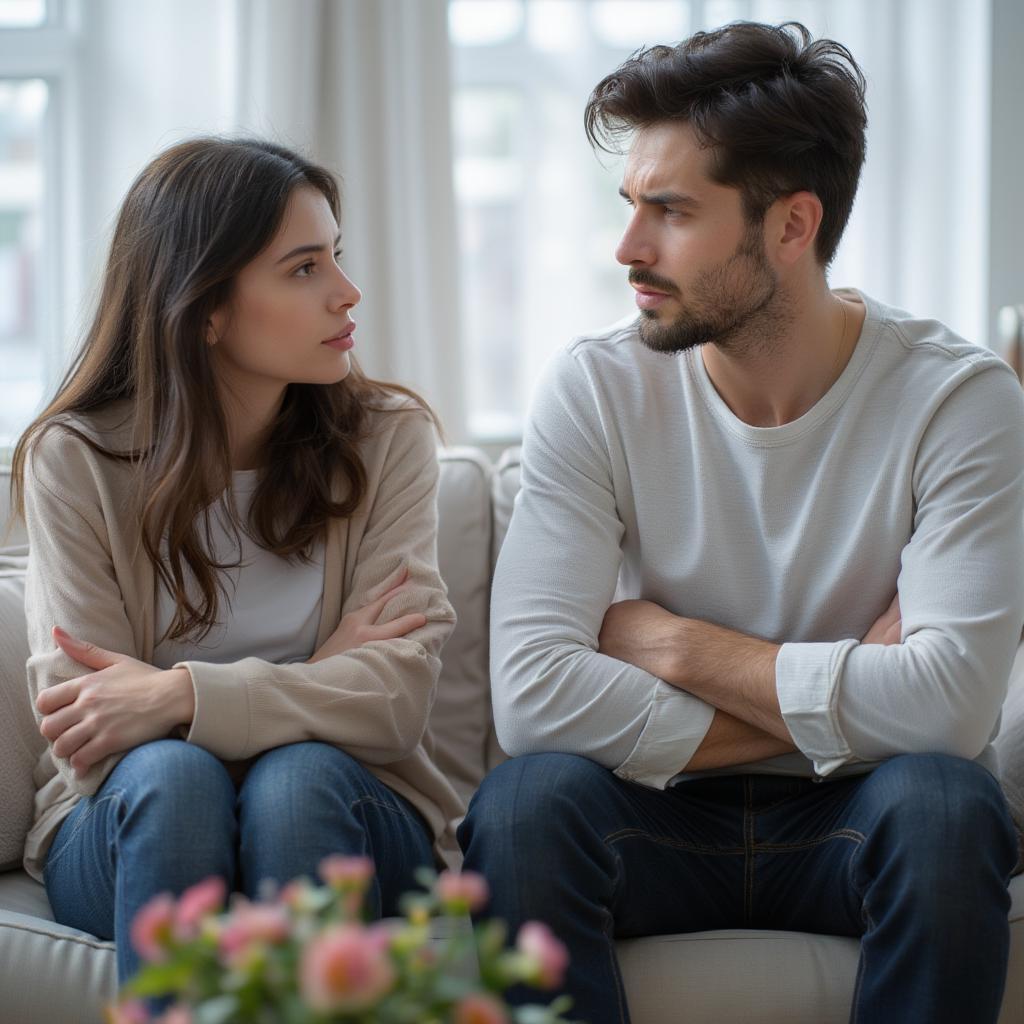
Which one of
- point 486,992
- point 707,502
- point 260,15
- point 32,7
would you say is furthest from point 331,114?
point 486,992

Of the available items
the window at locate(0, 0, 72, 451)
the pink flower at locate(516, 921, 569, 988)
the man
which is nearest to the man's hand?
the man

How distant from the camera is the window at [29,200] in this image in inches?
119

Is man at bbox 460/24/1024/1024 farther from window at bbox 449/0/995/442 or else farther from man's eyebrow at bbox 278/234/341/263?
window at bbox 449/0/995/442

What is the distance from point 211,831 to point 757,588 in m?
0.74

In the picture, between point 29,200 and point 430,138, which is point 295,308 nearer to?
point 430,138

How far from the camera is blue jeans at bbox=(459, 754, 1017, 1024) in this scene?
1.34 meters

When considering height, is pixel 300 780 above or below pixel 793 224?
below

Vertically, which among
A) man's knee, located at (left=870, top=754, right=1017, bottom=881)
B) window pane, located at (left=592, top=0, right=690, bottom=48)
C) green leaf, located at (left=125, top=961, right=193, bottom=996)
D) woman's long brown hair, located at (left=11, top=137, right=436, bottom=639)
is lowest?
man's knee, located at (left=870, top=754, right=1017, bottom=881)

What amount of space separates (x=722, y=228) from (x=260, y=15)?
62.2 inches

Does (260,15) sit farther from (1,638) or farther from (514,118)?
(1,638)

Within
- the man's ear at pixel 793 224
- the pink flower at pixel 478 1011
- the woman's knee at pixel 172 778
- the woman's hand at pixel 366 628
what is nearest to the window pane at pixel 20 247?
the woman's hand at pixel 366 628

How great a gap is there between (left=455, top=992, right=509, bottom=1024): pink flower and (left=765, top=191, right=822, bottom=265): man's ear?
122 centimetres

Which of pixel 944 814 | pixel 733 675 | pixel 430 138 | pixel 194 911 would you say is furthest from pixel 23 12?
pixel 194 911

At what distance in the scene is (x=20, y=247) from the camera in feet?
10.3
